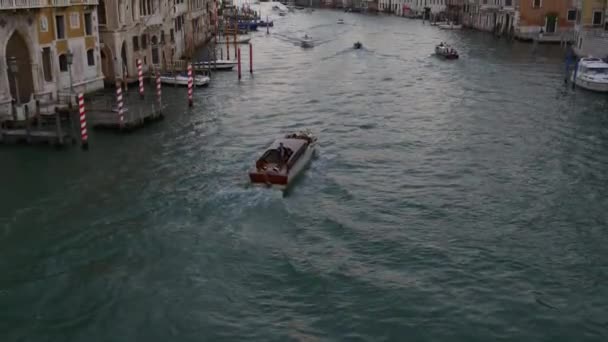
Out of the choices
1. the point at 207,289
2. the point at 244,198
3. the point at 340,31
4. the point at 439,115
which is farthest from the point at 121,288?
the point at 340,31

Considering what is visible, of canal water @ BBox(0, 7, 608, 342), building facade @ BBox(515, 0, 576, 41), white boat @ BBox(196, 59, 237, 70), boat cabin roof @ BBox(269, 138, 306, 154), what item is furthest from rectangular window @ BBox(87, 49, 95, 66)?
building facade @ BBox(515, 0, 576, 41)

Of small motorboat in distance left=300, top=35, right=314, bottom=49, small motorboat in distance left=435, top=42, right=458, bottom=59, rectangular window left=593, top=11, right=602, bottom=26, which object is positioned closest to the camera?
Answer: small motorboat in distance left=435, top=42, right=458, bottom=59

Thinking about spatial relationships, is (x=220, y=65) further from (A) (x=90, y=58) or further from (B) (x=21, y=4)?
(B) (x=21, y=4)

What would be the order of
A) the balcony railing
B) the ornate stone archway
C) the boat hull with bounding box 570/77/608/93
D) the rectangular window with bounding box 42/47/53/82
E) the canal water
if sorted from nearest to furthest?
the canal water → the balcony railing → the ornate stone archway → the rectangular window with bounding box 42/47/53/82 → the boat hull with bounding box 570/77/608/93

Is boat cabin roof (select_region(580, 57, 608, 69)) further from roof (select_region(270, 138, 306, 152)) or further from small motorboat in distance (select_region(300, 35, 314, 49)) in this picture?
small motorboat in distance (select_region(300, 35, 314, 49))

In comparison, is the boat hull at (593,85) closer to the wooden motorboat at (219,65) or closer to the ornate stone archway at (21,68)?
the wooden motorboat at (219,65)

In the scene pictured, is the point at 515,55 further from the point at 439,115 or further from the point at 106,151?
the point at 106,151
